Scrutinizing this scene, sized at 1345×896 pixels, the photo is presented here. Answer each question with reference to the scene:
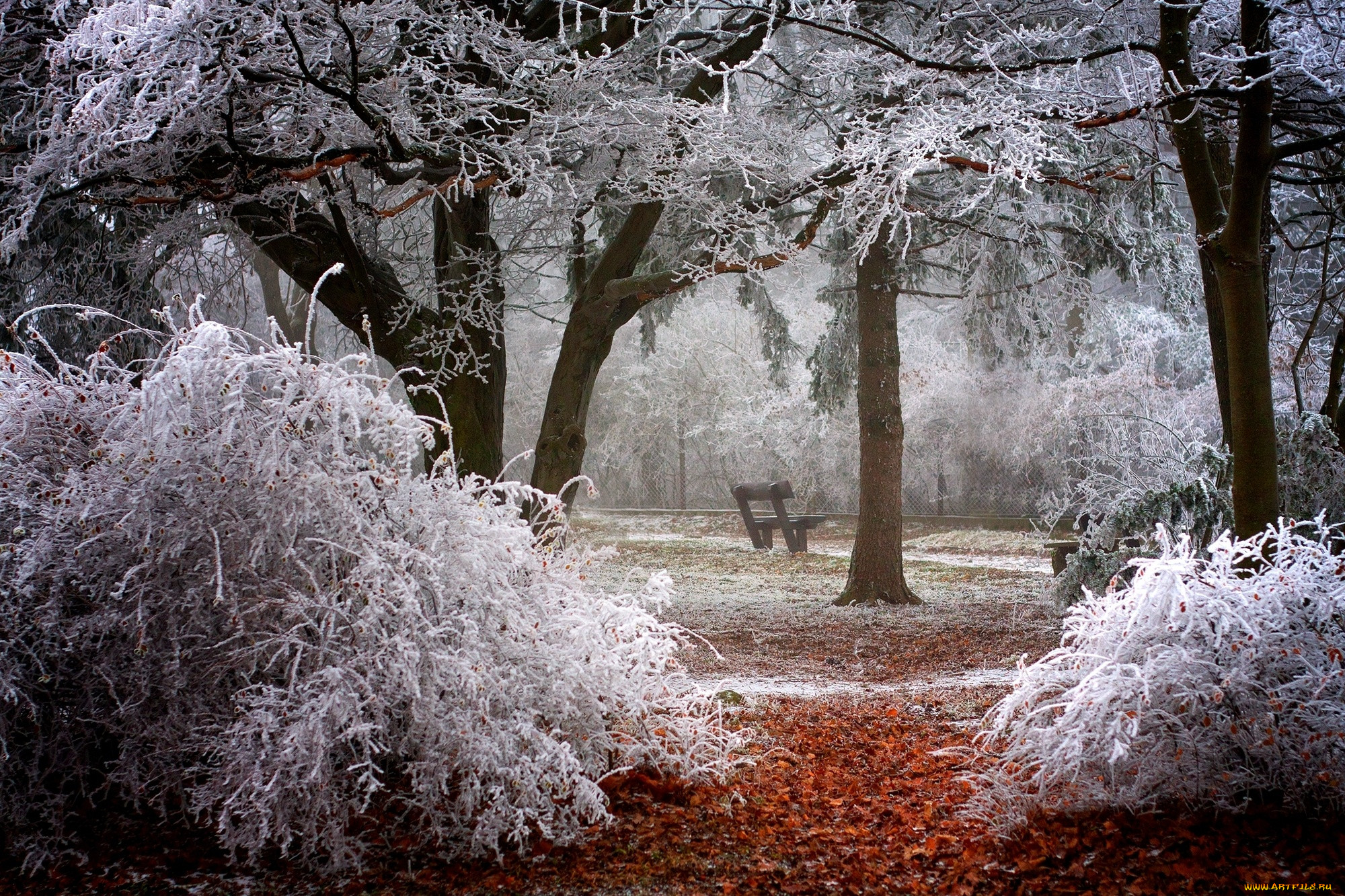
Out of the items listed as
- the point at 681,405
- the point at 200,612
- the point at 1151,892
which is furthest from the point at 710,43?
the point at 681,405

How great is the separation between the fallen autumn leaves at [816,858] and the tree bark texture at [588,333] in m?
4.27

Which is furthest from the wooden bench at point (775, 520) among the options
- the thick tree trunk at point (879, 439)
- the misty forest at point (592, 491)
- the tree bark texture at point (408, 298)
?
the tree bark texture at point (408, 298)

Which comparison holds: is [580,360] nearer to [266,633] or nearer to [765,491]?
[266,633]

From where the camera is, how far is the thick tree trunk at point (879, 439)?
32.3 feet

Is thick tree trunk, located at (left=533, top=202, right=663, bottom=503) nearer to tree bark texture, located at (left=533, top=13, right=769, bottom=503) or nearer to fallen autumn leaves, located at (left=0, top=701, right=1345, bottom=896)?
tree bark texture, located at (left=533, top=13, right=769, bottom=503)

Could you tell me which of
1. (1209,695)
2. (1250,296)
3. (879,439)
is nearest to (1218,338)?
(1250,296)

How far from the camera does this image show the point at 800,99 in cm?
848

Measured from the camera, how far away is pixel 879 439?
9914 mm

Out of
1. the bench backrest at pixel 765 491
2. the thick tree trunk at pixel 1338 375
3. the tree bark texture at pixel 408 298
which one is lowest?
the bench backrest at pixel 765 491

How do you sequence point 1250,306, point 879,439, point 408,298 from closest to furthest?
1. point 1250,306
2. point 408,298
3. point 879,439

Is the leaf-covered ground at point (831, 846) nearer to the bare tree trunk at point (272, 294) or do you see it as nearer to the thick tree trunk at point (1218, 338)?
the thick tree trunk at point (1218, 338)

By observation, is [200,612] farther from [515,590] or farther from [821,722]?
[821,722]

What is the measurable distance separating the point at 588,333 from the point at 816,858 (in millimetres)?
5338

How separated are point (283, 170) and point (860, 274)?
18.7 feet
